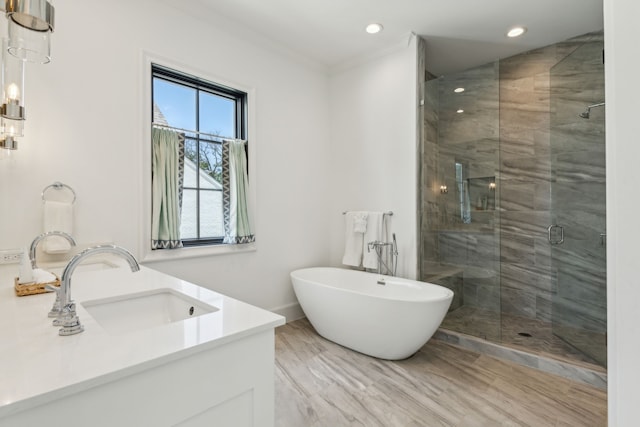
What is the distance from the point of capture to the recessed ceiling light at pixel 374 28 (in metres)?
2.83

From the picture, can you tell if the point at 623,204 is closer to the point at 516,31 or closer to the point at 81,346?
the point at 81,346

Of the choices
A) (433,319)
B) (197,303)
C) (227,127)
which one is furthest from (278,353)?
(227,127)

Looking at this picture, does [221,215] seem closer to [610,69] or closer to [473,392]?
[473,392]

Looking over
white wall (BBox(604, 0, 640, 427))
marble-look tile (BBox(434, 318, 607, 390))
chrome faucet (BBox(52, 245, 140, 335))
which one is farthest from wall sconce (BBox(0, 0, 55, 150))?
marble-look tile (BBox(434, 318, 607, 390))

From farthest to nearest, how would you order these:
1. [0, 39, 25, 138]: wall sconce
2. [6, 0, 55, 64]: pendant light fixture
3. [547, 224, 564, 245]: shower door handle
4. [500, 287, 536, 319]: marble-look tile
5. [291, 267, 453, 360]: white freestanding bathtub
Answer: [500, 287, 536, 319]: marble-look tile, [547, 224, 564, 245]: shower door handle, [291, 267, 453, 360]: white freestanding bathtub, [0, 39, 25, 138]: wall sconce, [6, 0, 55, 64]: pendant light fixture

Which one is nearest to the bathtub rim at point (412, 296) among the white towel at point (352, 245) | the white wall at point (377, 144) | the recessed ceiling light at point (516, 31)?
the white towel at point (352, 245)

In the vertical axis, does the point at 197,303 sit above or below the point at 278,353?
above

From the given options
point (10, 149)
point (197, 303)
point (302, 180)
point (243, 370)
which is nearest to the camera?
point (243, 370)

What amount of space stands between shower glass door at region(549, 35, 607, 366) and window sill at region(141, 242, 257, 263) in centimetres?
284

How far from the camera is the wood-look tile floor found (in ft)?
5.76

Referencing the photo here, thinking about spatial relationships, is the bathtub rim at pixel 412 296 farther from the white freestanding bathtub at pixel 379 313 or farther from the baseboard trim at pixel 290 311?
the baseboard trim at pixel 290 311

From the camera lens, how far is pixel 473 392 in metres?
2.01

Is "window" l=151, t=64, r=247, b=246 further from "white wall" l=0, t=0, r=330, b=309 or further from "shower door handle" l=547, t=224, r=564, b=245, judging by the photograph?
"shower door handle" l=547, t=224, r=564, b=245

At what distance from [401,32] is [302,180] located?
1.71 meters
